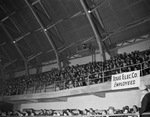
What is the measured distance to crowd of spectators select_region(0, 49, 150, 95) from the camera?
14.6 meters

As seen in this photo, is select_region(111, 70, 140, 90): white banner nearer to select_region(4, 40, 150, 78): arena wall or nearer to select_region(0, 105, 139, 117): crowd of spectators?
select_region(0, 105, 139, 117): crowd of spectators

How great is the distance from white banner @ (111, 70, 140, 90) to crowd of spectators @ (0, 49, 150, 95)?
1927 millimetres

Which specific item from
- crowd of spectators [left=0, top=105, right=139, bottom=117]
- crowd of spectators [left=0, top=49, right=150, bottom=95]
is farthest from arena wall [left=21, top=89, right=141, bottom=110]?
crowd of spectators [left=0, top=49, right=150, bottom=95]

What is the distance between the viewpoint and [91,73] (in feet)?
57.5

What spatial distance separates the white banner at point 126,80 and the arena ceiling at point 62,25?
31.8 feet

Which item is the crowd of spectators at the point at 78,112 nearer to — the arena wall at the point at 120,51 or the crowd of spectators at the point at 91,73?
the crowd of spectators at the point at 91,73

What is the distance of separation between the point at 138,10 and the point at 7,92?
18272 mm

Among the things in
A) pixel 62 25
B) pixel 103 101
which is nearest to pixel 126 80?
pixel 103 101

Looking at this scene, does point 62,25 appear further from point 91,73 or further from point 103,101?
point 103,101

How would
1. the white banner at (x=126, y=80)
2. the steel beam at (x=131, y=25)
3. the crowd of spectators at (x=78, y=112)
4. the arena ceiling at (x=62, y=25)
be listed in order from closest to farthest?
the white banner at (x=126, y=80) → the crowd of spectators at (x=78, y=112) → the steel beam at (x=131, y=25) → the arena ceiling at (x=62, y=25)

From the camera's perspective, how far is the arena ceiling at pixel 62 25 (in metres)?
19.9

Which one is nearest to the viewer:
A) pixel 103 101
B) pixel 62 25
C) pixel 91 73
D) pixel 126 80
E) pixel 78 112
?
pixel 126 80

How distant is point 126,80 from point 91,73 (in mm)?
6859

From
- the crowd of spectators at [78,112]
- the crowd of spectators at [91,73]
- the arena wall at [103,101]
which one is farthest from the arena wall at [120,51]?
the crowd of spectators at [78,112]
